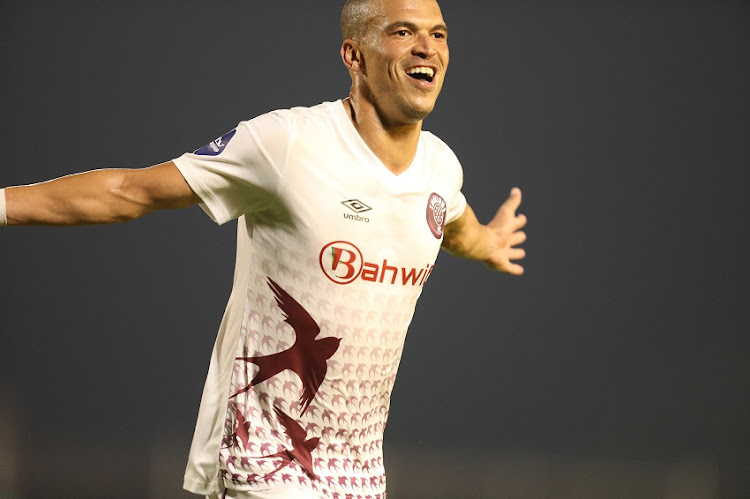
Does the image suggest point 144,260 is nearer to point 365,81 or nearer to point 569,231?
point 569,231

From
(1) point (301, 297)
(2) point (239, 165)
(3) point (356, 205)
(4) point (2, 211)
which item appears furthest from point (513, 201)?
(4) point (2, 211)

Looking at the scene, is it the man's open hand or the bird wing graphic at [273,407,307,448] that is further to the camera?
the man's open hand

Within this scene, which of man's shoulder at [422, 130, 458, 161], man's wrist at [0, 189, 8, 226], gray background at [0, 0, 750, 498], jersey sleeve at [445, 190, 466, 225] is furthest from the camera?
gray background at [0, 0, 750, 498]

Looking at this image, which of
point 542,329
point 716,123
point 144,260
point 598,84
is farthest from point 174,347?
point 716,123

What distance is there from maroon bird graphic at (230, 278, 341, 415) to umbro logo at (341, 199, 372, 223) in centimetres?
27

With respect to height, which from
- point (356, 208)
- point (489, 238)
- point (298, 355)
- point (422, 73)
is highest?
point (422, 73)

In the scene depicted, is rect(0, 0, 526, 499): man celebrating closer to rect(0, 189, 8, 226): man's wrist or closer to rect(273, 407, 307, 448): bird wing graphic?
rect(273, 407, 307, 448): bird wing graphic

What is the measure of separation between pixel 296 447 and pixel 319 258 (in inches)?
19.9

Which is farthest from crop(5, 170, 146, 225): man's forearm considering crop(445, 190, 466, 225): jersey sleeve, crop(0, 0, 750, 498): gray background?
crop(0, 0, 750, 498): gray background

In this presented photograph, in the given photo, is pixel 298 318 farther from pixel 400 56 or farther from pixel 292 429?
pixel 400 56

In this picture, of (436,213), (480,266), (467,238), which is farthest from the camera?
(480,266)

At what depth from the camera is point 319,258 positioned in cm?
261

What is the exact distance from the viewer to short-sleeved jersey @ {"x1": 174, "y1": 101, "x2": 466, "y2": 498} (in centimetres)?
256

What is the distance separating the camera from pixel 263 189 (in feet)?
8.39
